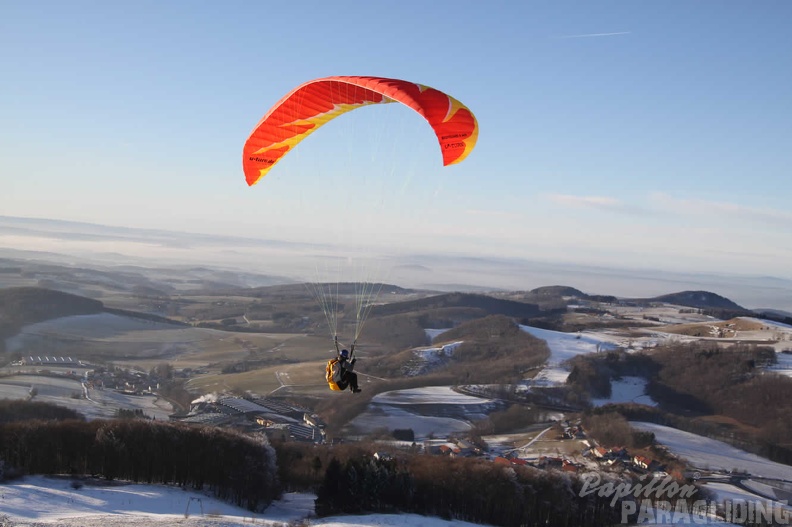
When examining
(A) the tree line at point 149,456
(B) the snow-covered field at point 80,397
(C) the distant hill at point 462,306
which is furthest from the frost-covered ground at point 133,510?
(C) the distant hill at point 462,306

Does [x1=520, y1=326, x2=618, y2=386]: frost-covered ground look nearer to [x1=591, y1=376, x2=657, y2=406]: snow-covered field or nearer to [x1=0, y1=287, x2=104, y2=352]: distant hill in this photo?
[x1=591, y1=376, x2=657, y2=406]: snow-covered field

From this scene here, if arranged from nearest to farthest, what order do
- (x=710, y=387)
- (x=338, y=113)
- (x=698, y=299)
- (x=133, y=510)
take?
1. (x=338, y=113)
2. (x=133, y=510)
3. (x=710, y=387)
4. (x=698, y=299)

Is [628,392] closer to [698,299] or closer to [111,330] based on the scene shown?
[111,330]

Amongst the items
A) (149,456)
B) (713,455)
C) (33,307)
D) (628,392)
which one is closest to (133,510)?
(149,456)

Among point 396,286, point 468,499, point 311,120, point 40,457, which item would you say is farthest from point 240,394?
point 396,286

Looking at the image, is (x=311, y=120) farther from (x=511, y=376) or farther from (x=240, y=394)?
(x=511, y=376)

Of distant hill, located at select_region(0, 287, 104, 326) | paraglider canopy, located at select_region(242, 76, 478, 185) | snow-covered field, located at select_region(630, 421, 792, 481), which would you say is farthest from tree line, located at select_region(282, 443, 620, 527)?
distant hill, located at select_region(0, 287, 104, 326)

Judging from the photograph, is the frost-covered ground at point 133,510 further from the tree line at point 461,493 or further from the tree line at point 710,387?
the tree line at point 710,387
